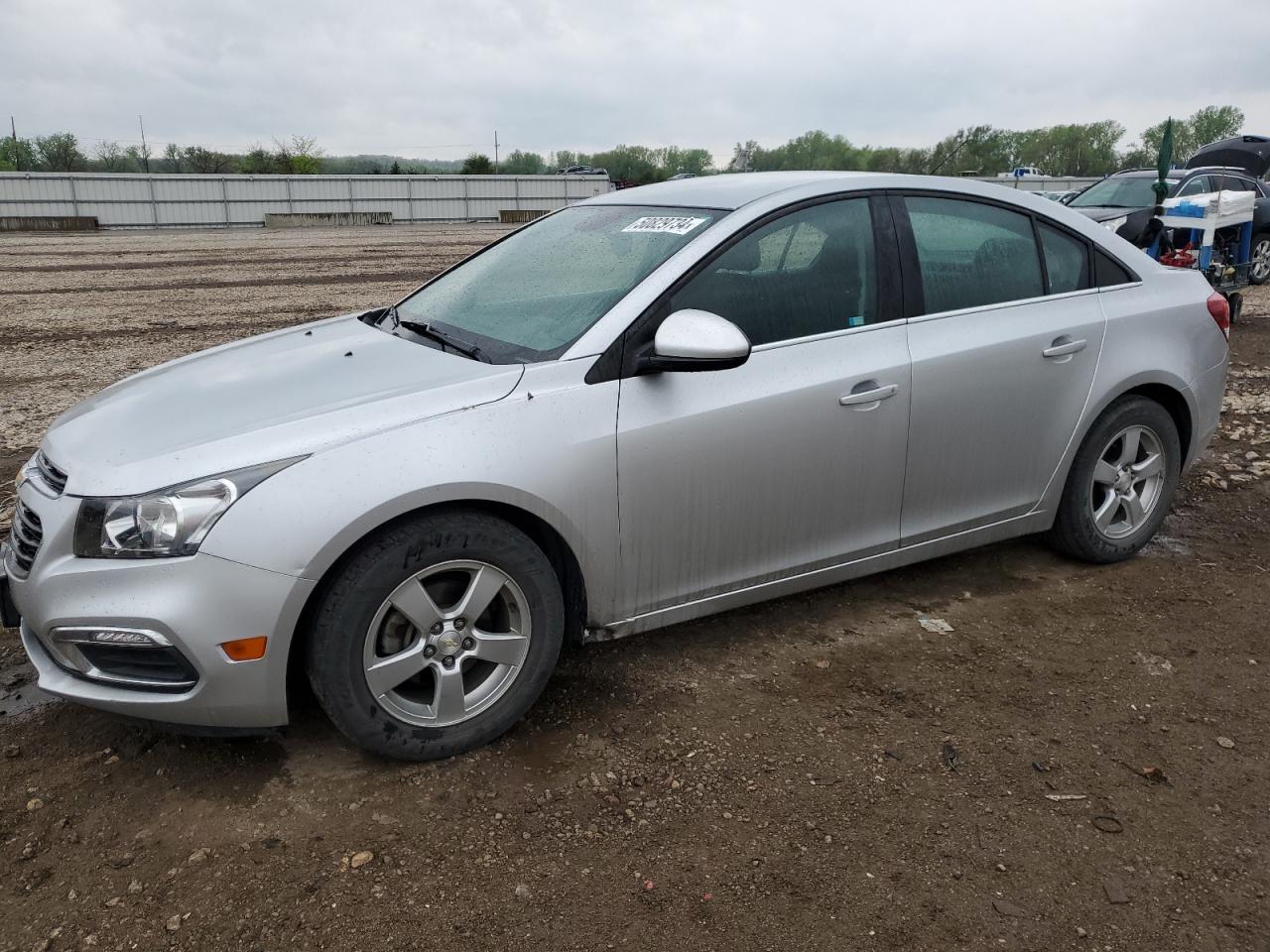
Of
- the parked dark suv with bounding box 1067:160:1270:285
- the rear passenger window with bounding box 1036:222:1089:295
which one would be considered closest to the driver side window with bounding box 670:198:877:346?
the rear passenger window with bounding box 1036:222:1089:295

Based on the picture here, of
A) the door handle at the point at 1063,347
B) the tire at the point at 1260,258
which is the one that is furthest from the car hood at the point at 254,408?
the tire at the point at 1260,258

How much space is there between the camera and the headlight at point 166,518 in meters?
2.56

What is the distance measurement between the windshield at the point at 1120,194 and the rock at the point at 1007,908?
13051 millimetres

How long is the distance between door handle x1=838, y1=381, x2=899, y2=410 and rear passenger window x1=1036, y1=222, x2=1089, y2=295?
1051mm

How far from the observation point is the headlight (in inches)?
101

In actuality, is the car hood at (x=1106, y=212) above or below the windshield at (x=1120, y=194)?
below

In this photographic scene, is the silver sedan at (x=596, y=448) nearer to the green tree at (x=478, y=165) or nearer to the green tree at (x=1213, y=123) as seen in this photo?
the green tree at (x=478, y=165)

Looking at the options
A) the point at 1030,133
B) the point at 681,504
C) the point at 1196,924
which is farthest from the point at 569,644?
the point at 1030,133

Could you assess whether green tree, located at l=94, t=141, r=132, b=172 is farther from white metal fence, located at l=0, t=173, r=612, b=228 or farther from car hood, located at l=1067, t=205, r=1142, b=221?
car hood, located at l=1067, t=205, r=1142, b=221

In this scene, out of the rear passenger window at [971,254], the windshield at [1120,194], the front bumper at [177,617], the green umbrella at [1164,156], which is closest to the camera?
the front bumper at [177,617]

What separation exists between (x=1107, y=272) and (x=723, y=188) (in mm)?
1731

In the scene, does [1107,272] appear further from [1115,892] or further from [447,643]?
[447,643]

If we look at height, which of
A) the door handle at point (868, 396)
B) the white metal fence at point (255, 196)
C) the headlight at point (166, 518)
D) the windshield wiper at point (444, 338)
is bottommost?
the headlight at point (166, 518)

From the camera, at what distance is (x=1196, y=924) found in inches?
92.4
